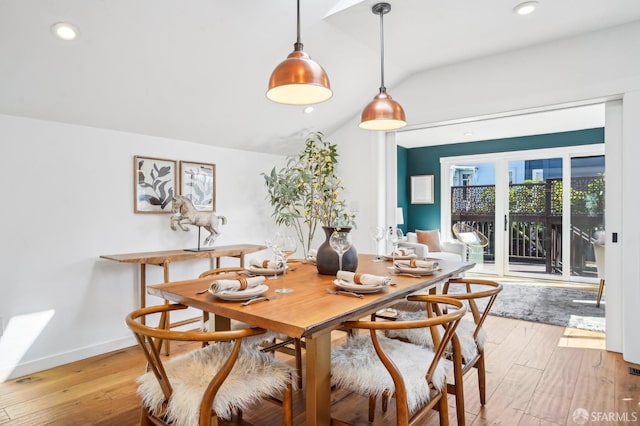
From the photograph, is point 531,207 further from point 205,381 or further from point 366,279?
point 205,381

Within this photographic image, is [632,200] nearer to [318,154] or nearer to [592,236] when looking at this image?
[318,154]

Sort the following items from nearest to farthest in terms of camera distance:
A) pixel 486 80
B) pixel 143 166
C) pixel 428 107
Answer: pixel 143 166 < pixel 486 80 < pixel 428 107

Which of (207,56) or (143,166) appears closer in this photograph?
(207,56)

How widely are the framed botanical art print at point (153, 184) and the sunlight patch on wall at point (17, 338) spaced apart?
1.05 m

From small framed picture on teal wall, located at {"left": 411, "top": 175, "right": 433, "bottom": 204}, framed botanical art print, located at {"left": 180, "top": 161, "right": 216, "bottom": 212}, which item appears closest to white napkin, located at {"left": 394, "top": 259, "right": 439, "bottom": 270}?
framed botanical art print, located at {"left": 180, "top": 161, "right": 216, "bottom": 212}

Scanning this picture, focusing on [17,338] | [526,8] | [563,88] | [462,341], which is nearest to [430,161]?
[563,88]

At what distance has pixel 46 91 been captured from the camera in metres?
2.47

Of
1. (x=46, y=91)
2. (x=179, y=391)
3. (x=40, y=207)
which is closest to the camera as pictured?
(x=179, y=391)

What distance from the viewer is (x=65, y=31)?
2.14 meters

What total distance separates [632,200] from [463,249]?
3181 mm

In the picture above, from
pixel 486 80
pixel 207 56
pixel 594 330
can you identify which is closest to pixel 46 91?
pixel 207 56

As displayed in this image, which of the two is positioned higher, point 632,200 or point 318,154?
point 318,154

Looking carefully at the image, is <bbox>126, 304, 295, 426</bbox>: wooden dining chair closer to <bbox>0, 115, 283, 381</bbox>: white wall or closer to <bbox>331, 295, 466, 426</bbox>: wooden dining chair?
<bbox>331, 295, 466, 426</bbox>: wooden dining chair
